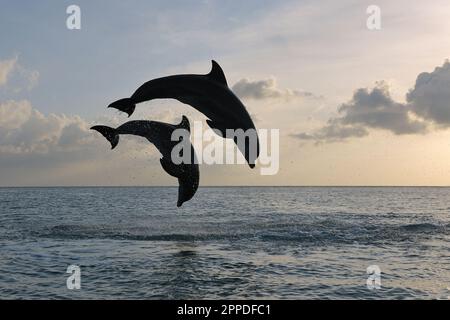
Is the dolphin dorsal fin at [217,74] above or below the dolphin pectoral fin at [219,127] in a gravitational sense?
above

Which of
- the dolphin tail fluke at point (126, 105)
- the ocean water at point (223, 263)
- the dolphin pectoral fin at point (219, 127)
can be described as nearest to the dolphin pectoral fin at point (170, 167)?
the dolphin tail fluke at point (126, 105)

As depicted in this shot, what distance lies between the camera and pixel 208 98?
10.1 meters

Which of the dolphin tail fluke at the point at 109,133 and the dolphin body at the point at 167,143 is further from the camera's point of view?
the dolphin tail fluke at the point at 109,133

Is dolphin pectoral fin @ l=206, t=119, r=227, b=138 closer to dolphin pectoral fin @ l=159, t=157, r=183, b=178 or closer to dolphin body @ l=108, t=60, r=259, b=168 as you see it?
dolphin body @ l=108, t=60, r=259, b=168

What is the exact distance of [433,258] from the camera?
25.9 m

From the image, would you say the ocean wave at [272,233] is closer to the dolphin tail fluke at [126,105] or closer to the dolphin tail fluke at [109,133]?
the dolphin tail fluke at [109,133]

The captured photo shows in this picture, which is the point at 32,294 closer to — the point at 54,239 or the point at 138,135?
the point at 138,135

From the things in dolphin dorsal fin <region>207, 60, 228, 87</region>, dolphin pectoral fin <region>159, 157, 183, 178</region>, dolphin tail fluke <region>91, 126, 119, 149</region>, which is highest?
dolphin dorsal fin <region>207, 60, 228, 87</region>

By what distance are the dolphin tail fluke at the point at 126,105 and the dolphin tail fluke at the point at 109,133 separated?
3172 millimetres

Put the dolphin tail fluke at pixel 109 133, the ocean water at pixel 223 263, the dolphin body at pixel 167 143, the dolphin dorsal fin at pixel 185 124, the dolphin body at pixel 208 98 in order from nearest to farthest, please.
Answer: the dolphin body at pixel 208 98 < the dolphin body at pixel 167 143 < the dolphin dorsal fin at pixel 185 124 < the dolphin tail fluke at pixel 109 133 < the ocean water at pixel 223 263

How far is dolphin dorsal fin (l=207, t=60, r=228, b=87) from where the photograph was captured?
10438mm

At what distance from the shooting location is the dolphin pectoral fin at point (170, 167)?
40.6 ft

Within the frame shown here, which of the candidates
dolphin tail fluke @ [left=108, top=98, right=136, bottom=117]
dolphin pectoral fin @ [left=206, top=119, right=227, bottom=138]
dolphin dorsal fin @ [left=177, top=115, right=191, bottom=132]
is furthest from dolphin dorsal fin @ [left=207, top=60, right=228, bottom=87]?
dolphin dorsal fin @ [left=177, top=115, right=191, bottom=132]

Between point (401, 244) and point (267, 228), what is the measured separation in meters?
10.8
